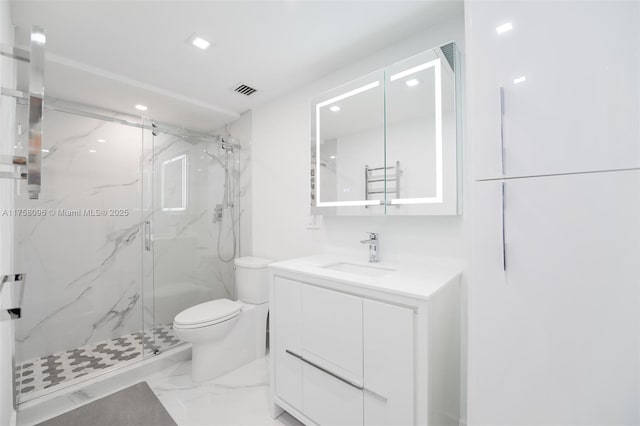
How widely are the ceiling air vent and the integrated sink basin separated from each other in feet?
5.70

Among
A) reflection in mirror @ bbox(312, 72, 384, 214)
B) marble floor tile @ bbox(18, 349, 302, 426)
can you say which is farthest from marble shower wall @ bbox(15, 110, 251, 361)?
reflection in mirror @ bbox(312, 72, 384, 214)

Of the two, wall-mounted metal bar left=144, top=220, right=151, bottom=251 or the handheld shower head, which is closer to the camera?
wall-mounted metal bar left=144, top=220, right=151, bottom=251

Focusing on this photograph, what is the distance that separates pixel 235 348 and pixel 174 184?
156 cm

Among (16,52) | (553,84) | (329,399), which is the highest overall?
(16,52)

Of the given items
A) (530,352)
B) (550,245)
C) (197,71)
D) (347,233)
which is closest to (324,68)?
(197,71)

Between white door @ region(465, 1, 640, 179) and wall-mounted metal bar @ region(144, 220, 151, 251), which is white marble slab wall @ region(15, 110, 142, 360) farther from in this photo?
white door @ region(465, 1, 640, 179)

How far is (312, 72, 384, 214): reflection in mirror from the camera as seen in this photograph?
5.74 ft

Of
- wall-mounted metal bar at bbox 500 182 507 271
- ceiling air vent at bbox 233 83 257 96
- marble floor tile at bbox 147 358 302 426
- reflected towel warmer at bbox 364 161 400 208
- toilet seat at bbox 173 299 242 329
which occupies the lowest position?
marble floor tile at bbox 147 358 302 426

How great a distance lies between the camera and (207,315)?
1971 millimetres

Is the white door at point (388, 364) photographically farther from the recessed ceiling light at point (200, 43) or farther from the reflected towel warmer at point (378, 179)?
the recessed ceiling light at point (200, 43)

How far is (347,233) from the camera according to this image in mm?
1989

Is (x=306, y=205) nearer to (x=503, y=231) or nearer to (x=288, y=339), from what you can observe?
(x=288, y=339)

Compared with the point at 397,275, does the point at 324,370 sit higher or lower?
lower

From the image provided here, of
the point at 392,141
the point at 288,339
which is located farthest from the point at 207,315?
the point at 392,141
